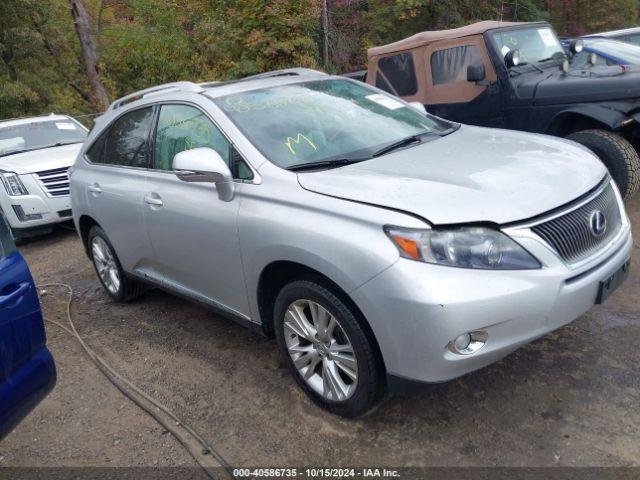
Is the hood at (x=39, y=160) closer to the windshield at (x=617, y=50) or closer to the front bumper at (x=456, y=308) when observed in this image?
the front bumper at (x=456, y=308)

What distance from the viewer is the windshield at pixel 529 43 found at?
6801mm

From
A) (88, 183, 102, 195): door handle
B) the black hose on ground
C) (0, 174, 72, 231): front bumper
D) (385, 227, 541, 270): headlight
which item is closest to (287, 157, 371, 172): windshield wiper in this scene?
(385, 227, 541, 270): headlight

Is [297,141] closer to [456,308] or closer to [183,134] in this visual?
[183,134]

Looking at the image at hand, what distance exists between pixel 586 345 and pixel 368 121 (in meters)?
1.90

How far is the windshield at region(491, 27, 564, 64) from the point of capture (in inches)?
268

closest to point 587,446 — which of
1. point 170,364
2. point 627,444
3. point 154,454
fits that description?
point 627,444

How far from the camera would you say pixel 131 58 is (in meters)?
22.9

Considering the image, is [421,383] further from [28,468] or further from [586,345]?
[28,468]

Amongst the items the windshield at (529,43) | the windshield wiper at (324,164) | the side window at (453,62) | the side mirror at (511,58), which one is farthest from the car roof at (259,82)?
the windshield at (529,43)

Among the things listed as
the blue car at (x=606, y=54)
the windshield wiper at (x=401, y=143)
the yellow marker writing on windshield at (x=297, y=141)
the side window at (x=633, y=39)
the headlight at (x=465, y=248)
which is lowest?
the side window at (x=633, y=39)

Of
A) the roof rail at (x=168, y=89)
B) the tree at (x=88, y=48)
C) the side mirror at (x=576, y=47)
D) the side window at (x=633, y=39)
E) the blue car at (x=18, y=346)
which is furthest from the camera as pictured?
the tree at (x=88, y=48)

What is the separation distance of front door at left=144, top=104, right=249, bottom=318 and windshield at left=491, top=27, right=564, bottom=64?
4218 millimetres

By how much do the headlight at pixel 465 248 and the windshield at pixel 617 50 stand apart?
5355 mm

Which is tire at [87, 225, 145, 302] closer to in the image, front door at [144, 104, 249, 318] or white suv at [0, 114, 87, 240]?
front door at [144, 104, 249, 318]
